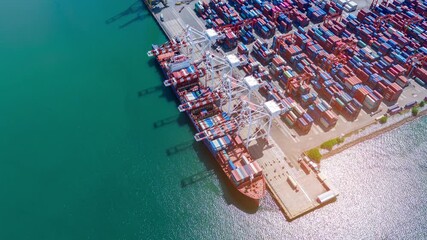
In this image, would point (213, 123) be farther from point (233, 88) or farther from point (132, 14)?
point (132, 14)

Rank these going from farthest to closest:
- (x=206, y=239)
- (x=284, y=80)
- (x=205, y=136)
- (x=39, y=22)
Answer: (x=39, y=22), (x=284, y=80), (x=205, y=136), (x=206, y=239)

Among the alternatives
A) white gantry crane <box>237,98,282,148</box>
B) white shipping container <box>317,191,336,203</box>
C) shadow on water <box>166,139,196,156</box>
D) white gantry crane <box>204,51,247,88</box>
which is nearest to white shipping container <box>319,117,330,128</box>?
white gantry crane <box>237,98,282,148</box>

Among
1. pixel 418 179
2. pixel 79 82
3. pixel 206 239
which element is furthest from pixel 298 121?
pixel 79 82

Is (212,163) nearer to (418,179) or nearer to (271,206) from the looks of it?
(271,206)

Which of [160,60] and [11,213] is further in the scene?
[160,60]

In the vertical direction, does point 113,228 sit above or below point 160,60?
below

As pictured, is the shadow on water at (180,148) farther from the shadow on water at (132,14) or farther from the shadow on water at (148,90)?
the shadow on water at (132,14)

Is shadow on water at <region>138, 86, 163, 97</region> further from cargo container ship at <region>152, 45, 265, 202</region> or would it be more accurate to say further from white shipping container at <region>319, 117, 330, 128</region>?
white shipping container at <region>319, 117, 330, 128</region>

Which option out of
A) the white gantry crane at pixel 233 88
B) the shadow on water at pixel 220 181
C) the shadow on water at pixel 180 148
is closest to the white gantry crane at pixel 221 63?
the white gantry crane at pixel 233 88
